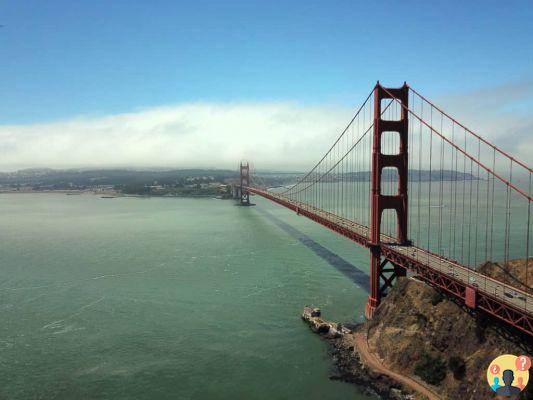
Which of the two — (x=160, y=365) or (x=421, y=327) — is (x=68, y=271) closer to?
(x=160, y=365)

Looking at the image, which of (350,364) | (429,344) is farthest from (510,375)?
(350,364)

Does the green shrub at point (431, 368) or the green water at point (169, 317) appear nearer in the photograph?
the green shrub at point (431, 368)

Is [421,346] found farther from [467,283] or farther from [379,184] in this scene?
[379,184]

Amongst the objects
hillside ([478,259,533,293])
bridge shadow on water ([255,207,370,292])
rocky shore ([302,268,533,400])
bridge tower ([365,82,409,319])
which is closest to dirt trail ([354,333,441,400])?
rocky shore ([302,268,533,400])

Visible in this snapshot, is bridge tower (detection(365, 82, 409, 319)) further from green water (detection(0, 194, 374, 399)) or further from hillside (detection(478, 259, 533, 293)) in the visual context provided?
hillside (detection(478, 259, 533, 293))

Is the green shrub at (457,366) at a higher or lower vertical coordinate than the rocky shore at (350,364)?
higher

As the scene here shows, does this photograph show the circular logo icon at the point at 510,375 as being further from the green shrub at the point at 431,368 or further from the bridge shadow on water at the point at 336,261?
the bridge shadow on water at the point at 336,261

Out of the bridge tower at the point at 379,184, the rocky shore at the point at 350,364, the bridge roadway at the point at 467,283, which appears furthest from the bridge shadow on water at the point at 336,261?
the rocky shore at the point at 350,364
